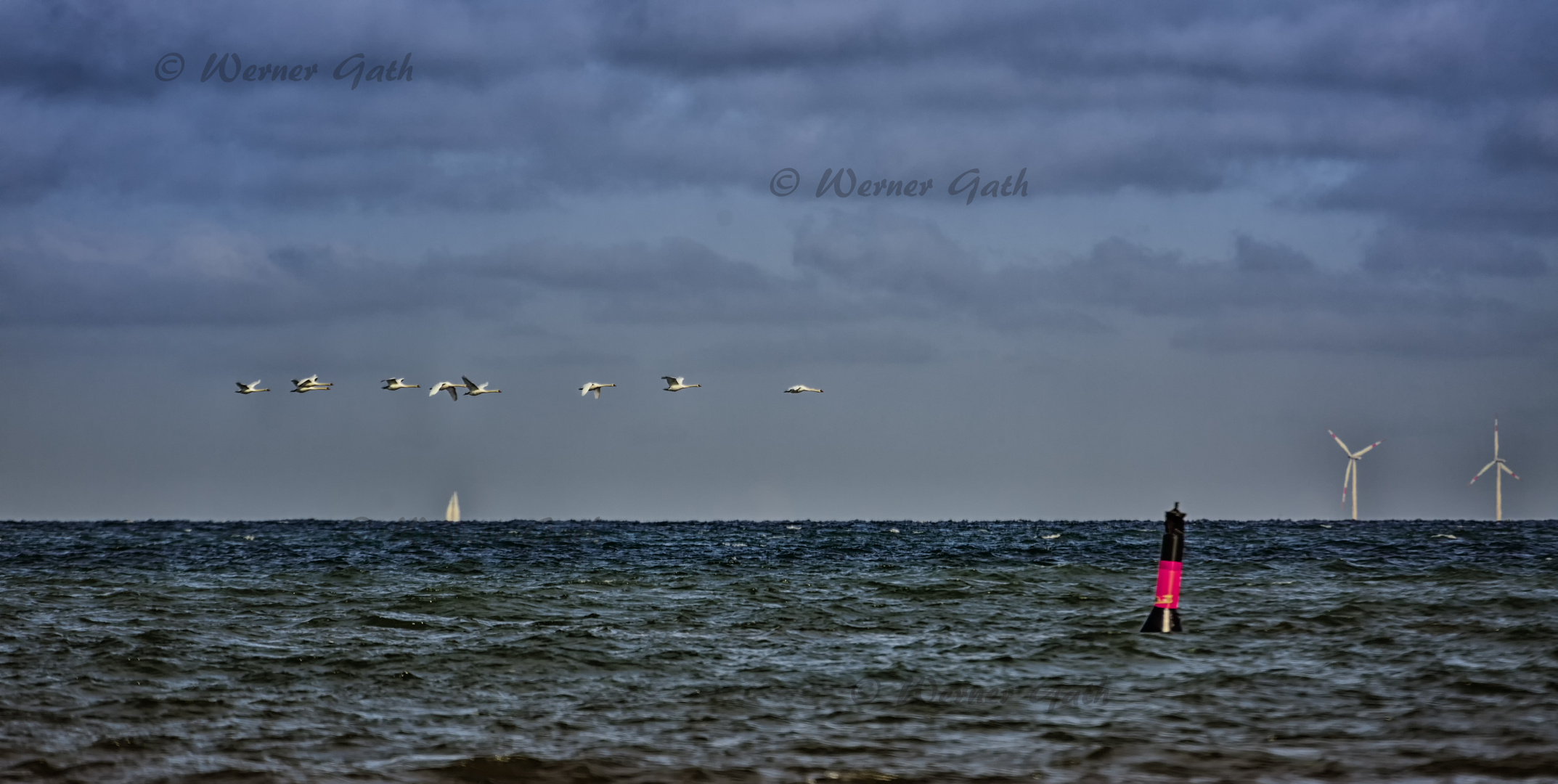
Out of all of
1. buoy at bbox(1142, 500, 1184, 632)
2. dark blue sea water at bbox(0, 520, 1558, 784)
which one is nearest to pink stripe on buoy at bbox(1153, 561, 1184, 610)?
buoy at bbox(1142, 500, 1184, 632)

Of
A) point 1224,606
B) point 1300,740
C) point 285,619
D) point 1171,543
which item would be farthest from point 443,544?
point 1300,740

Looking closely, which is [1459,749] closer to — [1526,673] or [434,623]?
[1526,673]

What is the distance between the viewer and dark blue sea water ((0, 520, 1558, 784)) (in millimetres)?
10266

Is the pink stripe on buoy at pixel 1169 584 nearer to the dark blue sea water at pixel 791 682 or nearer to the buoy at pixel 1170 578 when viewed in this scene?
the buoy at pixel 1170 578

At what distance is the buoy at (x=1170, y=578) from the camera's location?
15203mm

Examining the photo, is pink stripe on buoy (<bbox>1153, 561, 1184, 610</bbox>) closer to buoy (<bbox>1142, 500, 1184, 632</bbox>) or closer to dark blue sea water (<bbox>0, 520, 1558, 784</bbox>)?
buoy (<bbox>1142, 500, 1184, 632</bbox>)

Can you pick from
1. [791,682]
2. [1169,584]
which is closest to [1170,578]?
[1169,584]

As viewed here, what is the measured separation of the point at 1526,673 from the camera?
13.7 metres

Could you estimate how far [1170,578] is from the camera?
16141mm

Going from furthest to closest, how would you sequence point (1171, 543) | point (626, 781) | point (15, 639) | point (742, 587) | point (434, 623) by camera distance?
1. point (742, 587)
2. point (434, 623)
3. point (15, 639)
4. point (1171, 543)
5. point (626, 781)

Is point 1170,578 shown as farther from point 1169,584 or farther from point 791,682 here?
point 791,682

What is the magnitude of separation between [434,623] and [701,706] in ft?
29.3

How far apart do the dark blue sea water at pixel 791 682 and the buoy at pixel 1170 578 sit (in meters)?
0.35

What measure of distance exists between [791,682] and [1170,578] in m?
5.36
